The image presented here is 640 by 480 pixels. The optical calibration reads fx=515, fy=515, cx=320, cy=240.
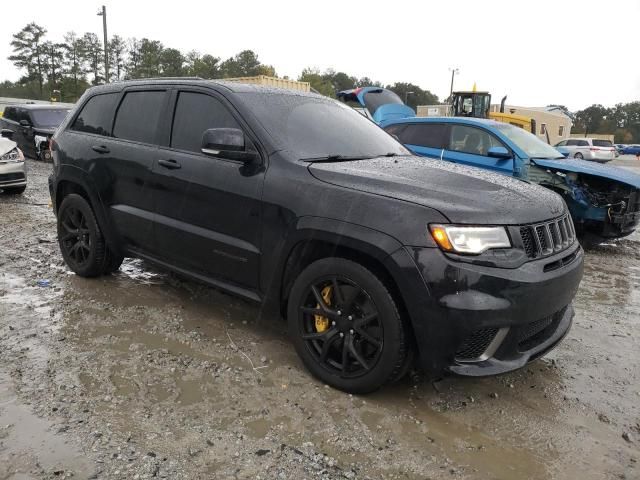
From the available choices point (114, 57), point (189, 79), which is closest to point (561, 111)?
point (114, 57)

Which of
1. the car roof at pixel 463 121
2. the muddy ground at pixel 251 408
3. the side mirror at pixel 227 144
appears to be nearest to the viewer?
the muddy ground at pixel 251 408

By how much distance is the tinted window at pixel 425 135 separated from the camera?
8.08 metres

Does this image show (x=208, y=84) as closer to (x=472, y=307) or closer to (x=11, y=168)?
(x=472, y=307)

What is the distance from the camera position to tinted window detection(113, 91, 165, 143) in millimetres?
4086

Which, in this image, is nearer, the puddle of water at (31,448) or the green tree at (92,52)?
the puddle of water at (31,448)

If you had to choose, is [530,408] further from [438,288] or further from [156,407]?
[156,407]

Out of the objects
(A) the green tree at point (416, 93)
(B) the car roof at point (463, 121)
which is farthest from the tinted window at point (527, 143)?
(A) the green tree at point (416, 93)

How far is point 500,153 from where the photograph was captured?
7289mm

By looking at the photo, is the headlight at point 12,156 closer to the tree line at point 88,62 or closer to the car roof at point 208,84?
the car roof at point 208,84

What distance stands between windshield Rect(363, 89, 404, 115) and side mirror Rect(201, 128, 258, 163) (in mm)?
10249

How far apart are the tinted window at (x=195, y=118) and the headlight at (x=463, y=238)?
1.72m

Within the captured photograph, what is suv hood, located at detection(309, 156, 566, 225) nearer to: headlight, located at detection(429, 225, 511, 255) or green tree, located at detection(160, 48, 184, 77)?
headlight, located at detection(429, 225, 511, 255)

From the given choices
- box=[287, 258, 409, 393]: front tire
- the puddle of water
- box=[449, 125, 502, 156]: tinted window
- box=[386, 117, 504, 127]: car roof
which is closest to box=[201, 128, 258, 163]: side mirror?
box=[287, 258, 409, 393]: front tire

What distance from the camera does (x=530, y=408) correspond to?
3012mm
